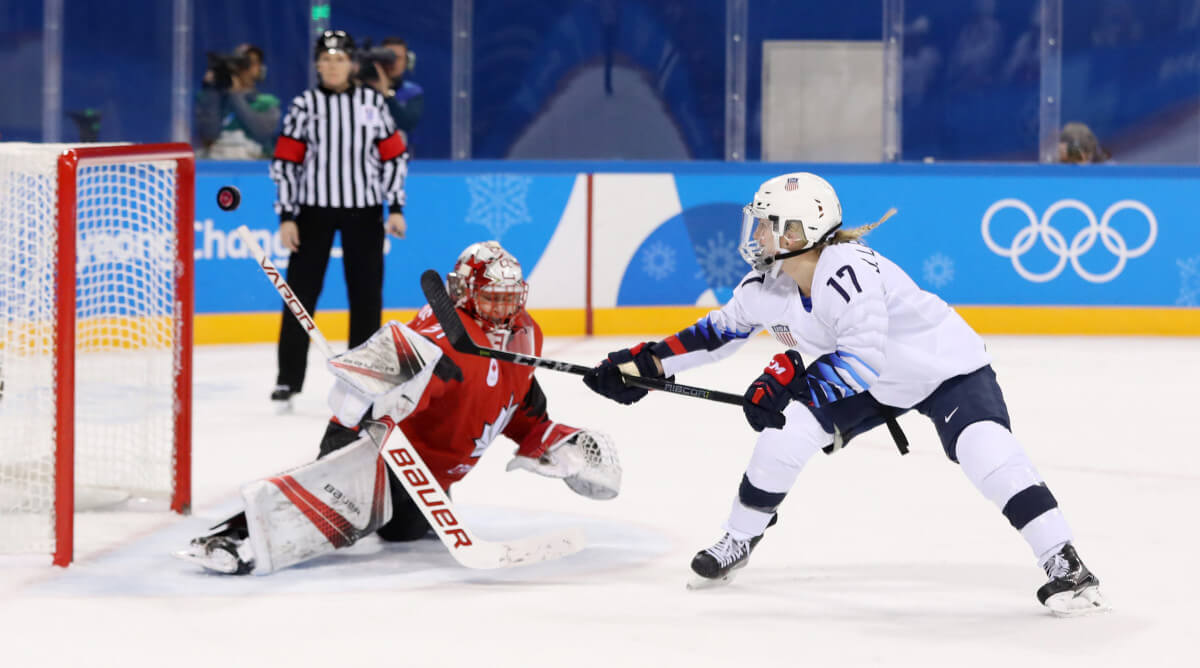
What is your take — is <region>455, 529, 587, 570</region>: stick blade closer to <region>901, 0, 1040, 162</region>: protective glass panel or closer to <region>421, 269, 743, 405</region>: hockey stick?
<region>421, 269, 743, 405</region>: hockey stick

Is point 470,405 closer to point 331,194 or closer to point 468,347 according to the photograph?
point 468,347

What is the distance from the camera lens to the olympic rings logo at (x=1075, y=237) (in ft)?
24.3

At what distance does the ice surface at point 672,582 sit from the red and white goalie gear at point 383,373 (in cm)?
34

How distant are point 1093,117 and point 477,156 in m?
2.98

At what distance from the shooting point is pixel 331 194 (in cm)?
542

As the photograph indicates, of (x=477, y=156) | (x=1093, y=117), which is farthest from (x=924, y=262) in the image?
(x=477, y=156)

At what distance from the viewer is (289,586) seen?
319 centimetres

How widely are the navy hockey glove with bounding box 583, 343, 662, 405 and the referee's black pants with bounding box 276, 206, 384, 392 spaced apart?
229 centimetres

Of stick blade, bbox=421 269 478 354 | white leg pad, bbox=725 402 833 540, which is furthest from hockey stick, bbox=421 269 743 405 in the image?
white leg pad, bbox=725 402 833 540

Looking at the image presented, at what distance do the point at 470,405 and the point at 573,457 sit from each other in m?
0.27

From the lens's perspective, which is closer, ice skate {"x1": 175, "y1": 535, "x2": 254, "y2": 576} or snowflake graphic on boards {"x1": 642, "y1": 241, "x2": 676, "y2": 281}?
ice skate {"x1": 175, "y1": 535, "x2": 254, "y2": 576}

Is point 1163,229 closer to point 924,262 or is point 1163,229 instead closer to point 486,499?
point 924,262

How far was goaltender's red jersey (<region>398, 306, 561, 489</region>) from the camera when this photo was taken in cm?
330

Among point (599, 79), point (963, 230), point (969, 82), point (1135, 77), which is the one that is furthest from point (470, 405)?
point (1135, 77)
